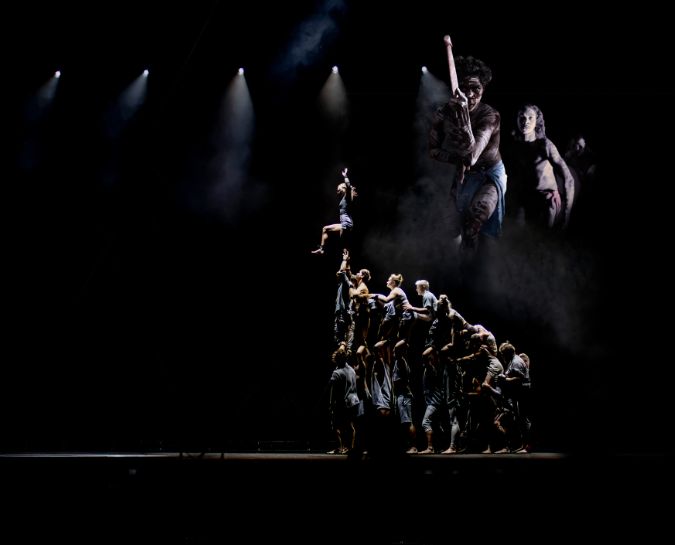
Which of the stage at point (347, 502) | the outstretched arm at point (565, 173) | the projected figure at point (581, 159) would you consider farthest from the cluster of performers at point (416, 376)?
the projected figure at point (581, 159)

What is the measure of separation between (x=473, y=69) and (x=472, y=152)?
5.39 feet

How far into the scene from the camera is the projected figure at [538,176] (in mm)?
11266

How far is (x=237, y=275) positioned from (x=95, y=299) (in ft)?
8.61

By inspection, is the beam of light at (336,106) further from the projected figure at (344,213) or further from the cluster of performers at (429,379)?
the cluster of performers at (429,379)

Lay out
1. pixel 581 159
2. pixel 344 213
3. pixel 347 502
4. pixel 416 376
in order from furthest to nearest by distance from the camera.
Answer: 1. pixel 581 159
2. pixel 416 376
3. pixel 344 213
4. pixel 347 502

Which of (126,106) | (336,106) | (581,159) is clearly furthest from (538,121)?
(126,106)

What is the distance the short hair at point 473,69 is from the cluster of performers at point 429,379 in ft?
16.2

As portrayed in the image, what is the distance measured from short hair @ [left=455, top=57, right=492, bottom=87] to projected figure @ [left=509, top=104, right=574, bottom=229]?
930 mm

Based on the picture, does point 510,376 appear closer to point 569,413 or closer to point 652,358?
point 569,413

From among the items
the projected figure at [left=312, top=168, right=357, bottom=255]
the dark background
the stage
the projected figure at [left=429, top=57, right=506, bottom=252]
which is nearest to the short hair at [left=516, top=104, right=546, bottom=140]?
the dark background

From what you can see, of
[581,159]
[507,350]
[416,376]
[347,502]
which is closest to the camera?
[347,502]

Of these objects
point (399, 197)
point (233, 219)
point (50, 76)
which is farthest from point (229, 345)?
point (50, 76)

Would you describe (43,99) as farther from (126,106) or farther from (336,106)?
(336,106)

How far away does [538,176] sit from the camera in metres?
11.4
